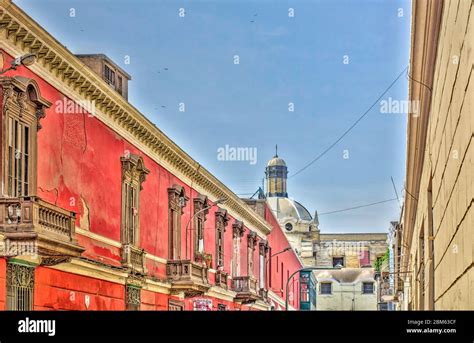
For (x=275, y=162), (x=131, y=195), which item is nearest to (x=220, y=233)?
(x=131, y=195)

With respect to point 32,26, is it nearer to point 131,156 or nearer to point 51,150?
point 51,150

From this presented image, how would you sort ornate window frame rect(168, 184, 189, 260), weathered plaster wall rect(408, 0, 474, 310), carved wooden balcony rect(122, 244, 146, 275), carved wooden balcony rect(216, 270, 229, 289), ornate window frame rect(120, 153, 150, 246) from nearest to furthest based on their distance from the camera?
weathered plaster wall rect(408, 0, 474, 310)
carved wooden balcony rect(122, 244, 146, 275)
ornate window frame rect(120, 153, 150, 246)
ornate window frame rect(168, 184, 189, 260)
carved wooden balcony rect(216, 270, 229, 289)

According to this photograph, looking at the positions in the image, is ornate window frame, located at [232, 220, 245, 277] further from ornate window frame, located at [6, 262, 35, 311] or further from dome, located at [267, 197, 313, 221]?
dome, located at [267, 197, 313, 221]

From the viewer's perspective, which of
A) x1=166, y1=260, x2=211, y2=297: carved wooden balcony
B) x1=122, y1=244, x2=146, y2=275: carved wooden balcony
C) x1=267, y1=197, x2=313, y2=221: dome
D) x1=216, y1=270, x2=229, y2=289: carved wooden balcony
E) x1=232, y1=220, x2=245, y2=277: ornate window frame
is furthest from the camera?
x1=267, y1=197, x2=313, y2=221: dome

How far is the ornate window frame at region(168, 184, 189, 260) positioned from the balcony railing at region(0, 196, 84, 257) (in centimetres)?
1104

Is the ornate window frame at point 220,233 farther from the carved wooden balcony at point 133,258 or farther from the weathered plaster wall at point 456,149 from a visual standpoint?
the weathered plaster wall at point 456,149

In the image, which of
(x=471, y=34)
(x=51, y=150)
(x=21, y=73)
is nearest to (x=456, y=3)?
(x=471, y=34)

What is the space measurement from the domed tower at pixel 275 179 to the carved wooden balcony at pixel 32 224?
4097cm

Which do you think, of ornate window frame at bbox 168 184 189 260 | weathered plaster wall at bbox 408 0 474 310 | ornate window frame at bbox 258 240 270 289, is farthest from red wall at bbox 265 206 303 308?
weathered plaster wall at bbox 408 0 474 310

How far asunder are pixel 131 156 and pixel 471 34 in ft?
58.3

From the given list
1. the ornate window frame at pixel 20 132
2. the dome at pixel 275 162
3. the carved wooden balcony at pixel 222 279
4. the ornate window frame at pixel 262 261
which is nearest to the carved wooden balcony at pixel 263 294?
the ornate window frame at pixel 262 261

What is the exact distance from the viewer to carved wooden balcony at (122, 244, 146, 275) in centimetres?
2155

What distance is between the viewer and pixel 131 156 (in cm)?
2198

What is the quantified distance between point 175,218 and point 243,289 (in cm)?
921
